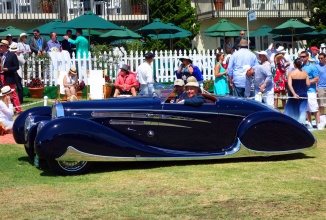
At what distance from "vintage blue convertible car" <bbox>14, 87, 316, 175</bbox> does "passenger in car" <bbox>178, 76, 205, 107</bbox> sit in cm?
10

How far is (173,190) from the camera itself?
380 inches

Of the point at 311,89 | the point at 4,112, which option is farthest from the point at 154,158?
the point at 311,89

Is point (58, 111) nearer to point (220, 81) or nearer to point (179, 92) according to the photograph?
point (179, 92)

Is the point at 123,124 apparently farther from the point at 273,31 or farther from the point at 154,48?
the point at 154,48

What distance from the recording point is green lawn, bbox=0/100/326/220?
8.39 metres

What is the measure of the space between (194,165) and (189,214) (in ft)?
11.2

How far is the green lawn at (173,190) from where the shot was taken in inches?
330

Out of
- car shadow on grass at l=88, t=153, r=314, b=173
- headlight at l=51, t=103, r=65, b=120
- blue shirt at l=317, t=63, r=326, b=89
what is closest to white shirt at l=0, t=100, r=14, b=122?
headlight at l=51, t=103, r=65, b=120

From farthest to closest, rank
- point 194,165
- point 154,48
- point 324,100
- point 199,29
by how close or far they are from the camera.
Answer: point 199,29 → point 154,48 → point 324,100 → point 194,165

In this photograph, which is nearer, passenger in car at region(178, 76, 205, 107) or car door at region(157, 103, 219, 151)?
car door at region(157, 103, 219, 151)

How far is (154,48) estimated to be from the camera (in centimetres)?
3928

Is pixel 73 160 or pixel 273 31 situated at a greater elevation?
pixel 273 31

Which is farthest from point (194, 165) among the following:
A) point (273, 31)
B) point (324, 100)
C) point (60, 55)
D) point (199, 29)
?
point (199, 29)

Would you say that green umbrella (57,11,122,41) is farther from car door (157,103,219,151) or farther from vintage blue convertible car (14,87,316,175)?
car door (157,103,219,151)
